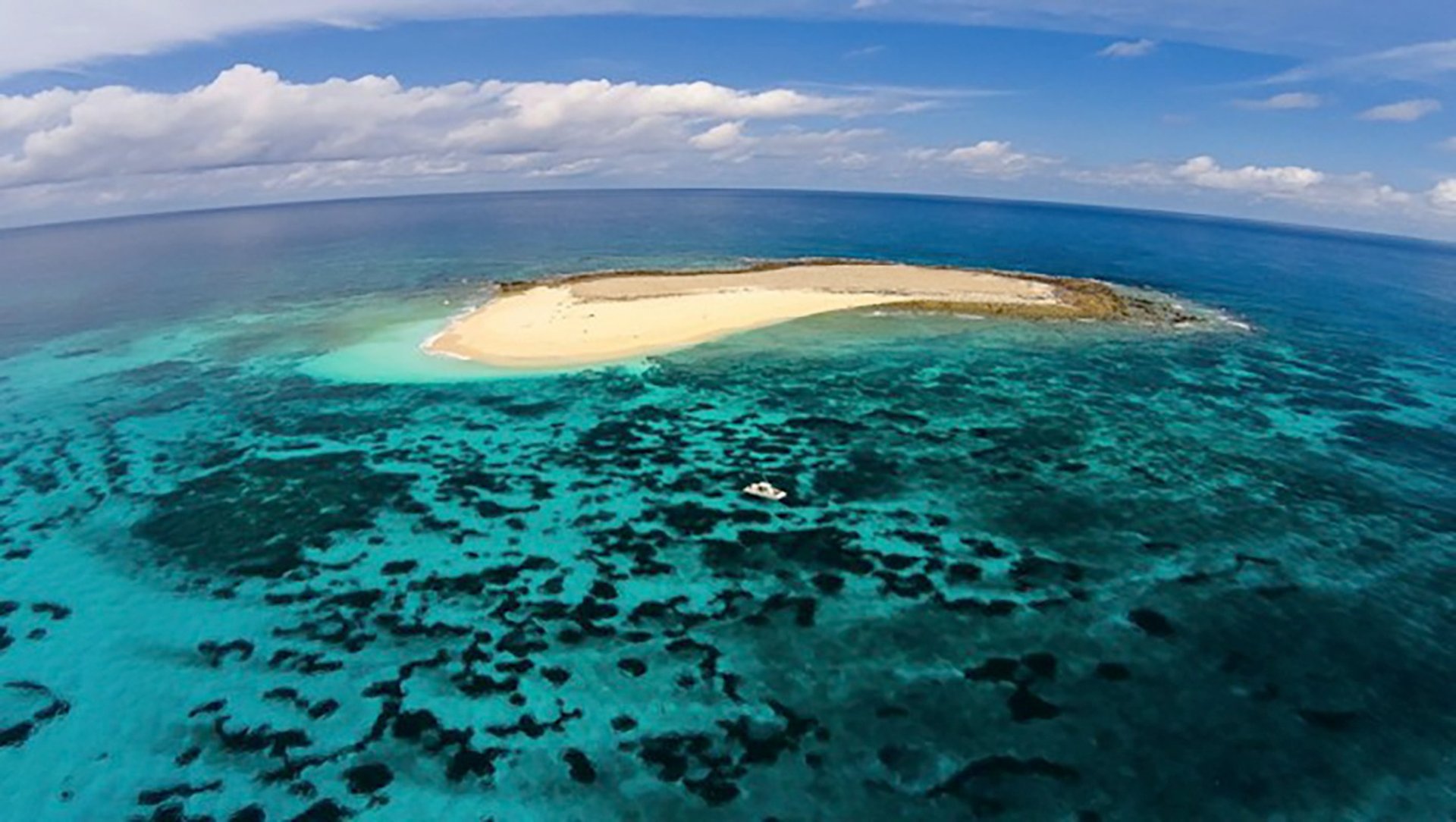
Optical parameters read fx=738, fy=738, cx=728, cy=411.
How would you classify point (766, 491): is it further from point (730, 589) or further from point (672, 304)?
point (672, 304)

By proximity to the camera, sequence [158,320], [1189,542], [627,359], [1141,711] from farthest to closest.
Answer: [158,320] → [627,359] → [1189,542] → [1141,711]

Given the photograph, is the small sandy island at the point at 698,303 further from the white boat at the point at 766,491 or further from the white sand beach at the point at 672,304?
the white boat at the point at 766,491

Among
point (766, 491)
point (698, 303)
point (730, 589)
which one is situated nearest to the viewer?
point (730, 589)

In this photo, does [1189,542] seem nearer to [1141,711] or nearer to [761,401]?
[1141,711]

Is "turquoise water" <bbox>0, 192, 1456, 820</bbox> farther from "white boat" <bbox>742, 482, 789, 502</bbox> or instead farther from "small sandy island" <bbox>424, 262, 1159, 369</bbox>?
"small sandy island" <bbox>424, 262, 1159, 369</bbox>

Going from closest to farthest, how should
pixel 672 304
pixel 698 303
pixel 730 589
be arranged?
1. pixel 730 589
2. pixel 672 304
3. pixel 698 303

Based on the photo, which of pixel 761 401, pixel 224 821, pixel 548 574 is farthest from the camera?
pixel 761 401

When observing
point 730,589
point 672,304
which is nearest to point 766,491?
point 730,589

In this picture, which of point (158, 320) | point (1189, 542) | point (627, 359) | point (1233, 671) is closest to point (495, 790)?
point (1233, 671)
